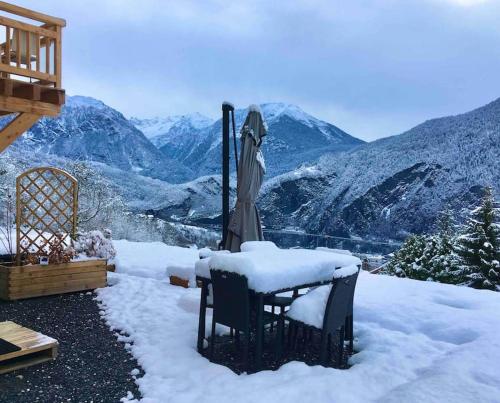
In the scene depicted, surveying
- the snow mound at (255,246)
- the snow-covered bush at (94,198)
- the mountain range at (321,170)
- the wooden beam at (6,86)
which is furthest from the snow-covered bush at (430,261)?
the mountain range at (321,170)

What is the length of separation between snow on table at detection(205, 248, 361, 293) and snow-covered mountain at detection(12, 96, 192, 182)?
63996 millimetres

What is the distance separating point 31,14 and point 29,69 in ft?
1.69

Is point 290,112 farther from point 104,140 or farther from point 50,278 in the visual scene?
point 50,278

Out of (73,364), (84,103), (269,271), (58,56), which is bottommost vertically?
(73,364)

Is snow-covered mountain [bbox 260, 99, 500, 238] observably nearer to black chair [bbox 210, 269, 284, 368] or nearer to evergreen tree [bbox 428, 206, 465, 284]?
evergreen tree [bbox 428, 206, 465, 284]

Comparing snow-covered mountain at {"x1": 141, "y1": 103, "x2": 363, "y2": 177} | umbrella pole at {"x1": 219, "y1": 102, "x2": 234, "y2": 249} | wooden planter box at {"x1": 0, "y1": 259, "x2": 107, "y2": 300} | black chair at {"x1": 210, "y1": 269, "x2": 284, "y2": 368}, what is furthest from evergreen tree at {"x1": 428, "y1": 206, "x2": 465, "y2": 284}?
snow-covered mountain at {"x1": 141, "y1": 103, "x2": 363, "y2": 177}

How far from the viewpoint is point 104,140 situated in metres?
74.2

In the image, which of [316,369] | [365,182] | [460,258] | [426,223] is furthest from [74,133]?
[316,369]

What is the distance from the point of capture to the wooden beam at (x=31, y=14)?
3.60 m

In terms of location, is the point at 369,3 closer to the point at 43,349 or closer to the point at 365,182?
the point at 43,349

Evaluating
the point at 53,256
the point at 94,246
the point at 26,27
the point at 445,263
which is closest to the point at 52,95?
the point at 26,27

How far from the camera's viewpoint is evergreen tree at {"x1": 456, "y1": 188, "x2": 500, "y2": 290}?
9.65 metres

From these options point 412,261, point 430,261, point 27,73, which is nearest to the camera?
point 27,73

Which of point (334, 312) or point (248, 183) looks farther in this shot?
point (248, 183)
